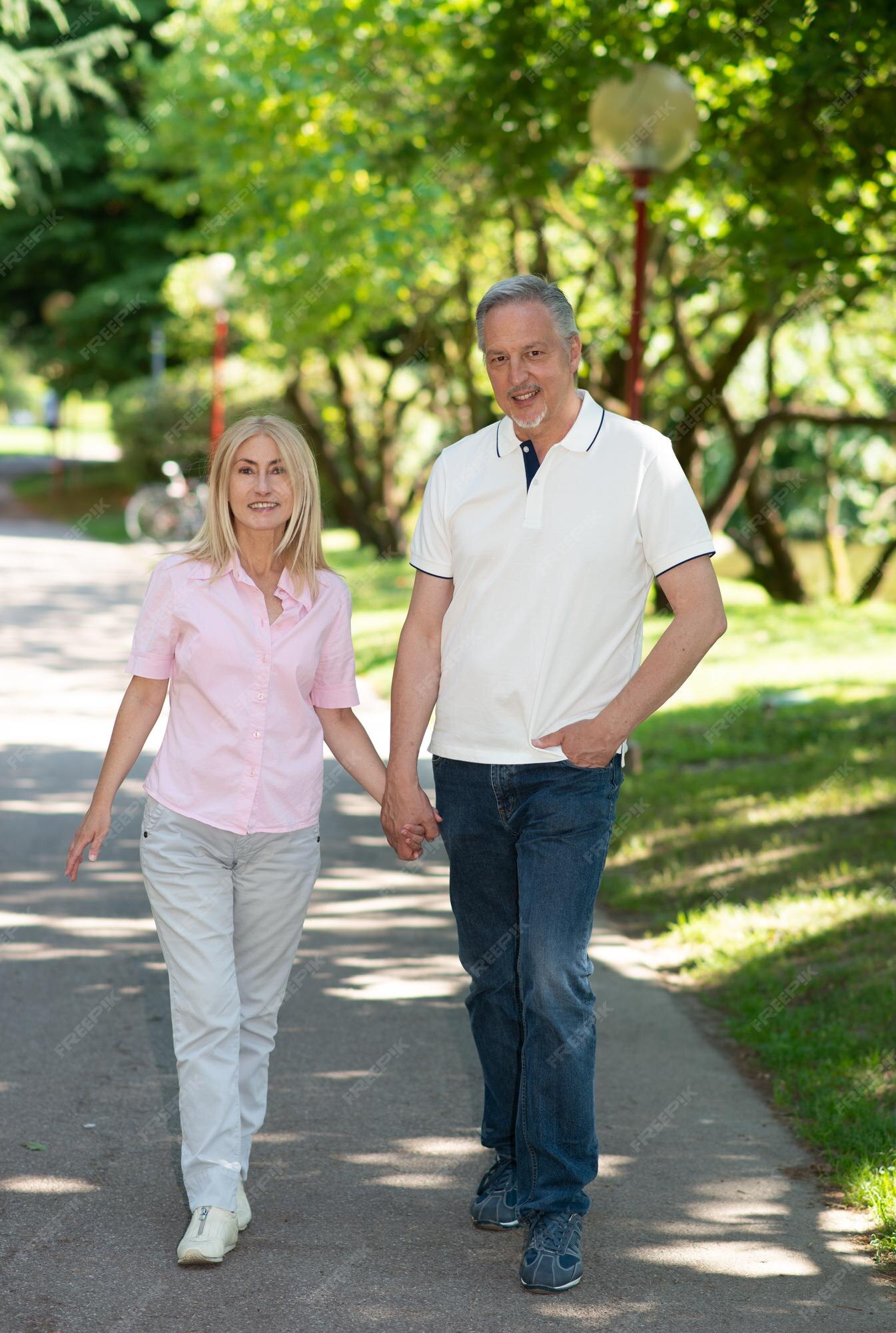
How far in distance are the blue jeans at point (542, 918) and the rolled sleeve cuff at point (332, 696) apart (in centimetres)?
30

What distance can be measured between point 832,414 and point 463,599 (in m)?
15.5

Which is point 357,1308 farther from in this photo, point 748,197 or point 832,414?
point 832,414

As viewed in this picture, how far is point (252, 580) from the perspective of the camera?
12.1ft

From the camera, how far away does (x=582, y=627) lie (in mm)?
3535

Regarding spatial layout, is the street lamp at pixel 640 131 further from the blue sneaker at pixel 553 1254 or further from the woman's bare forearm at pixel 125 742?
the blue sneaker at pixel 553 1254

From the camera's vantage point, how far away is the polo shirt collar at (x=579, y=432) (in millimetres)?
3551

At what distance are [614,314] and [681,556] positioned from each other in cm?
1967

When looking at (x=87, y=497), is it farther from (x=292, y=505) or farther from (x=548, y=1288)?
(x=548, y=1288)

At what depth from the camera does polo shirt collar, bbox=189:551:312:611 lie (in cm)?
366
